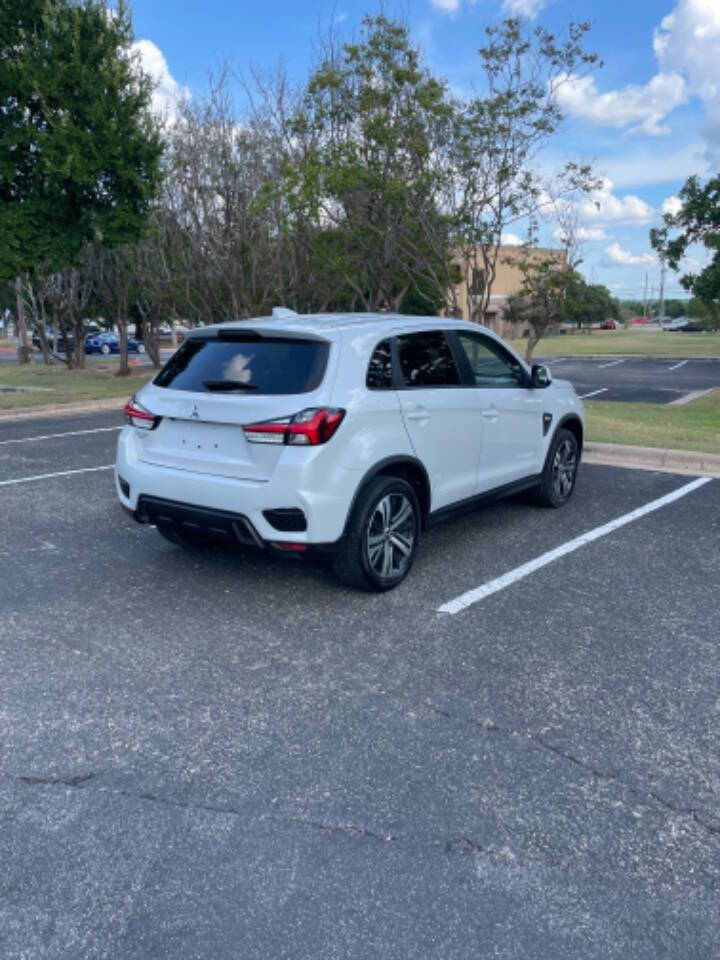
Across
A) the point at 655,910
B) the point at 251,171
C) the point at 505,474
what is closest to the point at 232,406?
the point at 505,474

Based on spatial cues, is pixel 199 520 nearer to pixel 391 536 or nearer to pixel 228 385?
pixel 228 385

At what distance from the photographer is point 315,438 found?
418cm

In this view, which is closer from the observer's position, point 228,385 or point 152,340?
point 228,385

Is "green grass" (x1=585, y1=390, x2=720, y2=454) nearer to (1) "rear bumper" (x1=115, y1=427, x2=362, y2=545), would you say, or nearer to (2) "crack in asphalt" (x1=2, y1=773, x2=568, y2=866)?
(1) "rear bumper" (x1=115, y1=427, x2=362, y2=545)

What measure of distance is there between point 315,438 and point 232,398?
581mm

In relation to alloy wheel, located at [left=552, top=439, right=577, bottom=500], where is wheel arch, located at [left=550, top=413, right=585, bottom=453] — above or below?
above

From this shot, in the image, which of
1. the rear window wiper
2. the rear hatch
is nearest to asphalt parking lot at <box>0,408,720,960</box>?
the rear hatch

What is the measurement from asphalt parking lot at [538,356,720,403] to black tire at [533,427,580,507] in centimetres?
1125

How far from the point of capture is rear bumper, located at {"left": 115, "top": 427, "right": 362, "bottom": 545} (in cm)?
417

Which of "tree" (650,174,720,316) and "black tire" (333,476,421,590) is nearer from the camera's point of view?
"black tire" (333,476,421,590)

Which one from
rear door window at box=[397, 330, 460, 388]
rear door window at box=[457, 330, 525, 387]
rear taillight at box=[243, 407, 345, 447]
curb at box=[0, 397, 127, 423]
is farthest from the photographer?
curb at box=[0, 397, 127, 423]

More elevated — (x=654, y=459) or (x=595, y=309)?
(x=595, y=309)

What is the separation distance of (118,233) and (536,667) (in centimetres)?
1436

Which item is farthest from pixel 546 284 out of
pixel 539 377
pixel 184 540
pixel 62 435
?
pixel 184 540
